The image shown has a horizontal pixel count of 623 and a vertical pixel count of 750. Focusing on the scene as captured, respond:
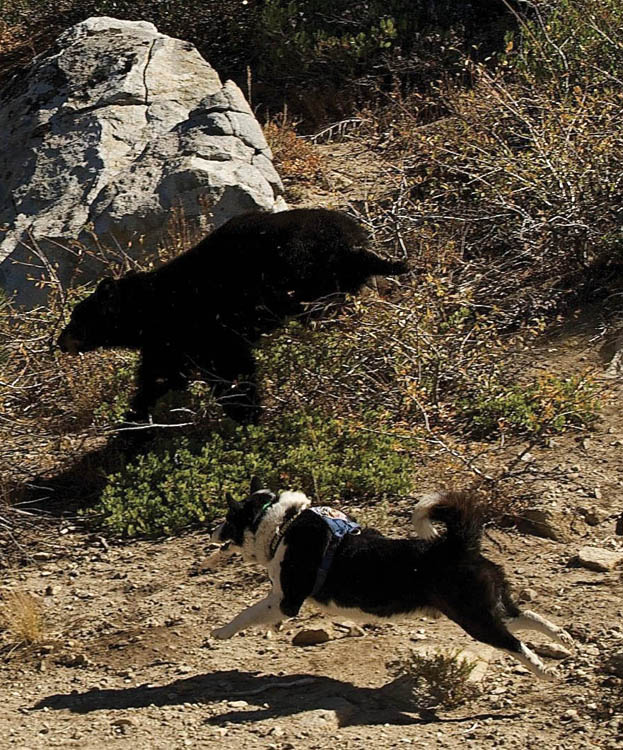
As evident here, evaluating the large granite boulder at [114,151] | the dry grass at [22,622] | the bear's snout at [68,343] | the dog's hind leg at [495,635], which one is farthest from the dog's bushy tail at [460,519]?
the large granite boulder at [114,151]

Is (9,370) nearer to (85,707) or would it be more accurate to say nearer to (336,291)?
(336,291)

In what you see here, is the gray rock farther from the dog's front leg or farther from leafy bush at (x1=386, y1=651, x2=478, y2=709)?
the dog's front leg

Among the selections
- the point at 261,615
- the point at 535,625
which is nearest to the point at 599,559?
the point at 535,625

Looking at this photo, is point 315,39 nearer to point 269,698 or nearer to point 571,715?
point 269,698

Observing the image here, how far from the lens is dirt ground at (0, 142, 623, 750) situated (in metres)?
4.50

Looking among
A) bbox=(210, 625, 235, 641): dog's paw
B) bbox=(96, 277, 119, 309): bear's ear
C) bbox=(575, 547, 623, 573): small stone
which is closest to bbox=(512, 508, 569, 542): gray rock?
bbox=(575, 547, 623, 573): small stone

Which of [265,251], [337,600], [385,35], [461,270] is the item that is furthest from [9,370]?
[385,35]

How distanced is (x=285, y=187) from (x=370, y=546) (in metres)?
6.23

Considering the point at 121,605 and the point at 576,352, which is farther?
the point at 576,352

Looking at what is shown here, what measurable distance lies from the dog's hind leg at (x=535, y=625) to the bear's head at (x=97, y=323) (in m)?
4.00

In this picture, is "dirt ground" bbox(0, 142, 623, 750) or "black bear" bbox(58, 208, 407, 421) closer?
"dirt ground" bbox(0, 142, 623, 750)

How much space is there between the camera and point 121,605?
5.95 m

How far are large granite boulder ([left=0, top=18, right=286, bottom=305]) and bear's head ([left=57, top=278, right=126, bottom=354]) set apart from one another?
2.19 ft

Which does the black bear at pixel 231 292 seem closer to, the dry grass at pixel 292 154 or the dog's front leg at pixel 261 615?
the dog's front leg at pixel 261 615
